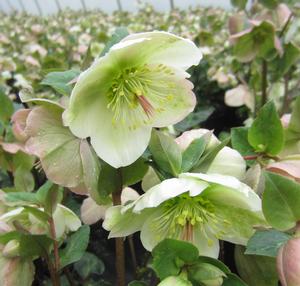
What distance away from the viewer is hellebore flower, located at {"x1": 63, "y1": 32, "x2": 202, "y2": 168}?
435mm

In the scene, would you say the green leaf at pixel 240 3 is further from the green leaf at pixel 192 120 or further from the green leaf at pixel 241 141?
the green leaf at pixel 241 141

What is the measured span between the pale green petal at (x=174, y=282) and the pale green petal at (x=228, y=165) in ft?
0.36

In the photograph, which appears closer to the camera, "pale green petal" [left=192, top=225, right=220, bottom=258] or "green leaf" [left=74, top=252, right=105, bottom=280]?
"pale green petal" [left=192, top=225, right=220, bottom=258]

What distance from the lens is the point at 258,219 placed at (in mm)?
421

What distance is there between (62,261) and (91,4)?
897 cm

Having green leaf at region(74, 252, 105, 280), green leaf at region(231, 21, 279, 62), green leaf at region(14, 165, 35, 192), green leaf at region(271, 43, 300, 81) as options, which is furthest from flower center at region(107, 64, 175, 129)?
green leaf at region(271, 43, 300, 81)

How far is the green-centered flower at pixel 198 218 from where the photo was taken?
0.40 meters

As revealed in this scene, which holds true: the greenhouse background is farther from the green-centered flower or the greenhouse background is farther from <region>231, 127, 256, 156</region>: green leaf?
the green-centered flower

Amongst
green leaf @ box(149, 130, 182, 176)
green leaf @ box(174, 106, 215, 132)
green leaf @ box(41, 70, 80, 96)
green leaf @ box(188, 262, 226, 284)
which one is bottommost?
green leaf @ box(174, 106, 215, 132)

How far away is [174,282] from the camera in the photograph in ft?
1.23

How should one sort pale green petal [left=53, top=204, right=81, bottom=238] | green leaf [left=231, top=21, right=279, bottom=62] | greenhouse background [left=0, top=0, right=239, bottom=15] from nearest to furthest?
pale green petal [left=53, top=204, right=81, bottom=238] < green leaf [left=231, top=21, right=279, bottom=62] < greenhouse background [left=0, top=0, right=239, bottom=15]

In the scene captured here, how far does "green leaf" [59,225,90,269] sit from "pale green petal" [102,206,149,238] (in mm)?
138

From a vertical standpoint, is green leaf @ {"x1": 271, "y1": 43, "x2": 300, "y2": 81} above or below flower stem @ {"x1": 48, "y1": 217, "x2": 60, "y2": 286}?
below

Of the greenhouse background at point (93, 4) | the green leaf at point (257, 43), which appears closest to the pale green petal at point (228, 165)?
the green leaf at point (257, 43)
